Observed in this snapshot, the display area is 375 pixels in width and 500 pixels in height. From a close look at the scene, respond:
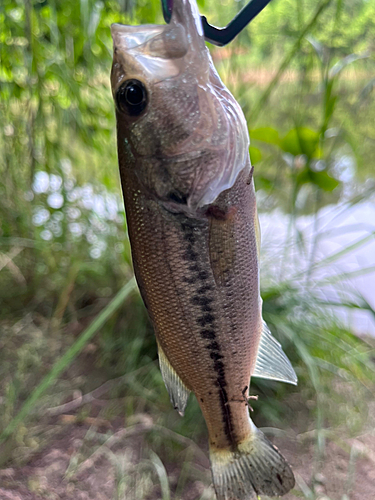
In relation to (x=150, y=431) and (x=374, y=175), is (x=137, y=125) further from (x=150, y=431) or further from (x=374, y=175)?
(x=374, y=175)

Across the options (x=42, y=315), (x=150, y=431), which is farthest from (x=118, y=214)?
(x=150, y=431)

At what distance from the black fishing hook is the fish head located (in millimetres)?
37

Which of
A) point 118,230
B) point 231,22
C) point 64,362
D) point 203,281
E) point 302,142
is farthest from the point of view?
point 118,230

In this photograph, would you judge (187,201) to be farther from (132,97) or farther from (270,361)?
(270,361)

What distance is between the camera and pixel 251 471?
0.52 meters

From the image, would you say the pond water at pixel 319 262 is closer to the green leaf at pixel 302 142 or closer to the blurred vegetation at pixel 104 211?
the blurred vegetation at pixel 104 211

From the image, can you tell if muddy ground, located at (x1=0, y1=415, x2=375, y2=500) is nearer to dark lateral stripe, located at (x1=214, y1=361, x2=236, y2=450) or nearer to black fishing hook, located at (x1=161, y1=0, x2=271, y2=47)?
dark lateral stripe, located at (x1=214, y1=361, x2=236, y2=450)

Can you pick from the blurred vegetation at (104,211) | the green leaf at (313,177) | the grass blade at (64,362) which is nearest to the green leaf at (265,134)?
the blurred vegetation at (104,211)

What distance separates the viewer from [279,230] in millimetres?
1517

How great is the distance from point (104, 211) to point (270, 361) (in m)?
1.11

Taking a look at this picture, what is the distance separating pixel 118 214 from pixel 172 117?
39.6 inches

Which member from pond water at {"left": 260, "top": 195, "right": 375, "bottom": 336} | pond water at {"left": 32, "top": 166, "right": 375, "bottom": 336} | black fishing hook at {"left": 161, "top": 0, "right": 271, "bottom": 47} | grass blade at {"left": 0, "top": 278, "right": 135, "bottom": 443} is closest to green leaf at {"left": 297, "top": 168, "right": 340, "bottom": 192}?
pond water at {"left": 260, "top": 195, "right": 375, "bottom": 336}

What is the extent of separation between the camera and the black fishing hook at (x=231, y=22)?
1.15ft

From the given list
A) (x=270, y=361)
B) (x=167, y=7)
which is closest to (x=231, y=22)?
(x=167, y=7)
